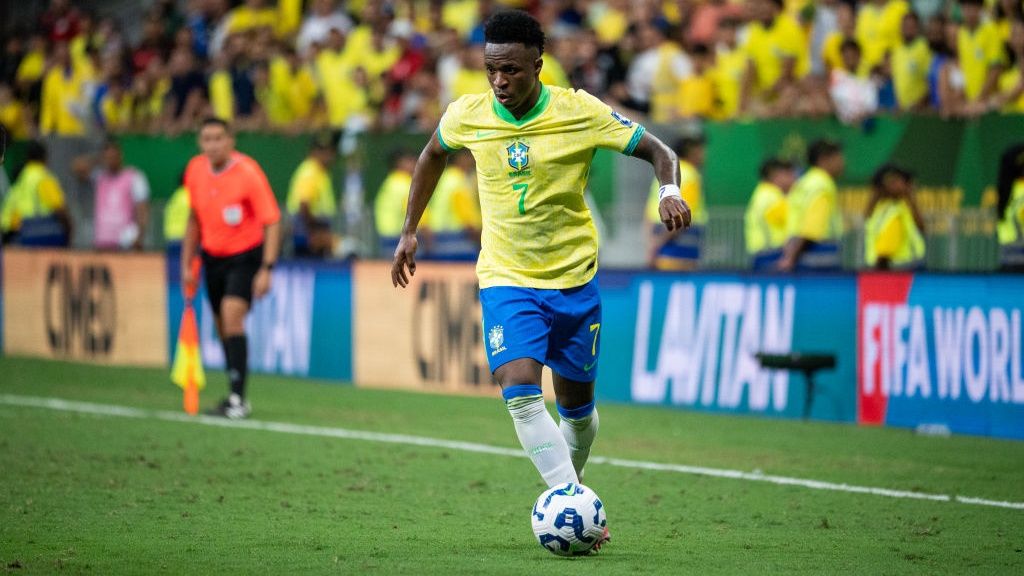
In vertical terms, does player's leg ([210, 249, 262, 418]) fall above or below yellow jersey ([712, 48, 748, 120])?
below

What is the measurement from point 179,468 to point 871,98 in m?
8.49

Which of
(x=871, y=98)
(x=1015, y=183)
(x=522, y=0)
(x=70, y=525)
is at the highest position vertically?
(x=522, y=0)

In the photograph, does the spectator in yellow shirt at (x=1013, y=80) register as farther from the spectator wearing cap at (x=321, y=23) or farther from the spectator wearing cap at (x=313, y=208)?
the spectator wearing cap at (x=321, y=23)

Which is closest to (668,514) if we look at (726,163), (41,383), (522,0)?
(726,163)

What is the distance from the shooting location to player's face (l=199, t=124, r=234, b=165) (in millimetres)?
13492

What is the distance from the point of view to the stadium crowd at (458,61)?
1641 centimetres

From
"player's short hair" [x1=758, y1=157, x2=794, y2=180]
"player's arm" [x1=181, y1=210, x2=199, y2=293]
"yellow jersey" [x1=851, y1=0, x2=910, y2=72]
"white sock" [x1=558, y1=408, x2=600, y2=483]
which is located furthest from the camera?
"yellow jersey" [x1=851, y1=0, x2=910, y2=72]

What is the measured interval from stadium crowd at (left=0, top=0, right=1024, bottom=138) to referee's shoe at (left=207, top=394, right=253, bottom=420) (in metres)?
6.15

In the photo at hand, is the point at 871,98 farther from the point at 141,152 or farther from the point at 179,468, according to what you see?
the point at 141,152

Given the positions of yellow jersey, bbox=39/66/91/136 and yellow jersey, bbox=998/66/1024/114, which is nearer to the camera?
yellow jersey, bbox=998/66/1024/114

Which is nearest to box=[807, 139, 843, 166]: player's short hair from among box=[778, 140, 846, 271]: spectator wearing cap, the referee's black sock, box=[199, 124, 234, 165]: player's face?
box=[778, 140, 846, 271]: spectator wearing cap

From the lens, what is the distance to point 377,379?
55.6ft

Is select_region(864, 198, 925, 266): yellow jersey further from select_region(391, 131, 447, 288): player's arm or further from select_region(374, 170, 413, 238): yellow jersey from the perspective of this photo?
select_region(391, 131, 447, 288): player's arm

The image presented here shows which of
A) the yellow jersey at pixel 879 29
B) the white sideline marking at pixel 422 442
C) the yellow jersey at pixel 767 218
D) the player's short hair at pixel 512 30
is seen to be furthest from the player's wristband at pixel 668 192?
the yellow jersey at pixel 879 29
